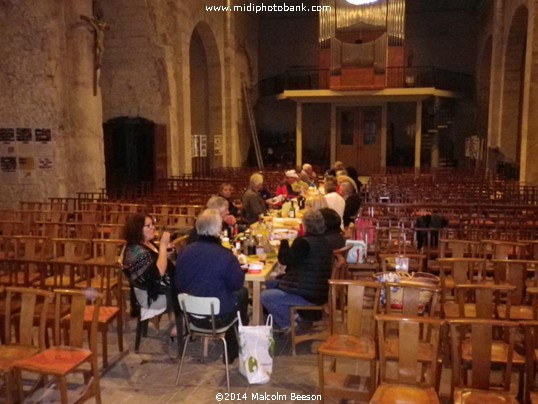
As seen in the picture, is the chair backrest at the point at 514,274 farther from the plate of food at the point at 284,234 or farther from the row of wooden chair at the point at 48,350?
the row of wooden chair at the point at 48,350

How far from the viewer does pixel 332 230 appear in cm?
524

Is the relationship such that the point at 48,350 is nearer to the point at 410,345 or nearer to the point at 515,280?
the point at 410,345

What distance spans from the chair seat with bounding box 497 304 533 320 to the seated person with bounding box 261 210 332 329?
1524 millimetres

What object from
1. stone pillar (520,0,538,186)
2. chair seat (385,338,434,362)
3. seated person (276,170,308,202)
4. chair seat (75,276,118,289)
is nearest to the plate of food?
chair seat (75,276,118,289)

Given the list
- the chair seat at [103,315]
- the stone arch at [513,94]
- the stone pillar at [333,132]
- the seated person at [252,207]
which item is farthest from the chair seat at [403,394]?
the stone pillar at [333,132]

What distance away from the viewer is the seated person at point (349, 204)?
8.68 metres

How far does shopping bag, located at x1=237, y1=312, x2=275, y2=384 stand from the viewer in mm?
4359

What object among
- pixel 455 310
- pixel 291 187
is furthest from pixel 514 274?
pixel 291 187

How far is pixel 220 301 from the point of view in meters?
4.45

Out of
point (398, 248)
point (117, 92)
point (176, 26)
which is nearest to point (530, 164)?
point (398, 248)

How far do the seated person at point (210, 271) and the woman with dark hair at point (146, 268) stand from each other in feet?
1.11

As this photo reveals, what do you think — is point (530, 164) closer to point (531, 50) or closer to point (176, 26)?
point (531, 50)

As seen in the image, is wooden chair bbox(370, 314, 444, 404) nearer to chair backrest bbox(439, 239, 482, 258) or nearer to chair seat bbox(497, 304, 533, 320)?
chair seat bbox(497, 304, 533, 320)

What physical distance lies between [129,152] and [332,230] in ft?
35.4
